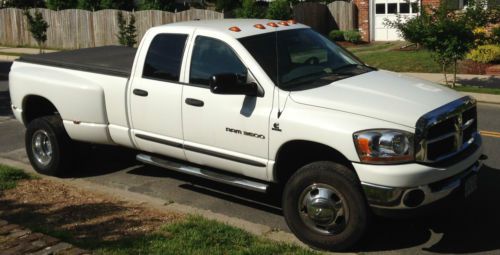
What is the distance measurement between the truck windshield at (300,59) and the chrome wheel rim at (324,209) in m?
0.99

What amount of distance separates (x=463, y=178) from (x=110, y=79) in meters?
3.85

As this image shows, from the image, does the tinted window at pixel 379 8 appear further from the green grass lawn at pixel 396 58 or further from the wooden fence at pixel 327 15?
the green grass lawn at pixel 396 58

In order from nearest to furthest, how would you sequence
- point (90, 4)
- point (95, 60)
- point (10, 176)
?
point (10, 176) → point (95, 60) → point (90, 4)

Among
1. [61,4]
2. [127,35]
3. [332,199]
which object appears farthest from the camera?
[61,4]

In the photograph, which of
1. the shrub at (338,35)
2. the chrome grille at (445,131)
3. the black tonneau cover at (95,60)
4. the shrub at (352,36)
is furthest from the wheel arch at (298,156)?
the shrub at (338,35)

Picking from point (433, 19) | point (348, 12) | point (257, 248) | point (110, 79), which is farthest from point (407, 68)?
point (257, 248)

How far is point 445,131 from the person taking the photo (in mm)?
5113

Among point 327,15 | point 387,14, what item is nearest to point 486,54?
point 387,14

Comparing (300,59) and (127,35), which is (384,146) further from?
(127,35)

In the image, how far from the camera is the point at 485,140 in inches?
358

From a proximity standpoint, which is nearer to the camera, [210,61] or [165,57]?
[210,61]

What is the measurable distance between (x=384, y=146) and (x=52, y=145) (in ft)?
14.3

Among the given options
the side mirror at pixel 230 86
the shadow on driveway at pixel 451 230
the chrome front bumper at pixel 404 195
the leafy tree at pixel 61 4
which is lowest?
the shadow on driveway at pixel 451 230

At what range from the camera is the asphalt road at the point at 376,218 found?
17.7 ft
